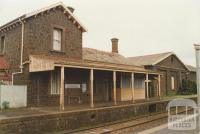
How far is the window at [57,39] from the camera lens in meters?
19.2

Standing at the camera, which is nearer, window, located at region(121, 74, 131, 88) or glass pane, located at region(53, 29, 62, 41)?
glass pane, located at region(53, 29, 62, 41)

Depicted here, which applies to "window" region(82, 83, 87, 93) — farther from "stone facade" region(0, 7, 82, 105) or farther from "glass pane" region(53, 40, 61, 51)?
"glass pane" region(53, 40, 61, 51)

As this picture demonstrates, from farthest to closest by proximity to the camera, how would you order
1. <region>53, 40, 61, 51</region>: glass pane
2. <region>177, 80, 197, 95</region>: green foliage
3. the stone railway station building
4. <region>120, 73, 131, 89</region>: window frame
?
<region>177, 80, 197, 95</region>: green foliage → <region>120, 73, 131, 89</region>: window frame → <region>53, 40, 61, 51</region>: glass pane → the stone railway station building

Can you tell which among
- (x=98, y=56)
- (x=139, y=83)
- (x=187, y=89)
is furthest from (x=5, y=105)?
(x=187, y=89)

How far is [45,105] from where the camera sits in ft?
58.3

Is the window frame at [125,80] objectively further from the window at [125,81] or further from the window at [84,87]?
the window at [84,87]

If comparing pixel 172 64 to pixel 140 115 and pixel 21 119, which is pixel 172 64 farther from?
pixel 21 119

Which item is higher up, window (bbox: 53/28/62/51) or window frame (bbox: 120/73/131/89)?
window (bbox: 53/28/62/51)

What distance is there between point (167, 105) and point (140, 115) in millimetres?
4729

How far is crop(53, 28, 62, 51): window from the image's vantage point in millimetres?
19188

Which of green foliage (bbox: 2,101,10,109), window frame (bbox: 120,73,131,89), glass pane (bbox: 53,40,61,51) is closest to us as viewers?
green foliage (bbox: 2,101,10,109)

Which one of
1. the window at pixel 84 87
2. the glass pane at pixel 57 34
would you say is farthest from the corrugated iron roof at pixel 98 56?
the glass pane at pixel 57 34

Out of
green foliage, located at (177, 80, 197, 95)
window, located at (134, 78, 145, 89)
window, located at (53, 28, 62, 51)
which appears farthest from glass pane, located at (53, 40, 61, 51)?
green foliage, located at (177, 80, 197, 95)

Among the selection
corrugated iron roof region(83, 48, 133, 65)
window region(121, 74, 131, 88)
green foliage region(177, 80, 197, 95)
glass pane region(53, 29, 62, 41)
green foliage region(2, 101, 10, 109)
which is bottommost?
green foliage region(2, 101, 10, 109)
